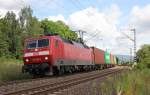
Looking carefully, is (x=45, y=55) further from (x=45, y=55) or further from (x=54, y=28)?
(x=54, y=28)

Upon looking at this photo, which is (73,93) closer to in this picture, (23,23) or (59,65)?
(59,65)

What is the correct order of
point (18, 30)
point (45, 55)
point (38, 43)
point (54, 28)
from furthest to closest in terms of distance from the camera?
point (54, 28) → point (18, 30) → point (38, 43) → point (45, 55)

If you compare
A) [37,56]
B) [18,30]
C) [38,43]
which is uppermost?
[18,30]

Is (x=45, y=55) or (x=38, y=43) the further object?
(x=38, y=43)

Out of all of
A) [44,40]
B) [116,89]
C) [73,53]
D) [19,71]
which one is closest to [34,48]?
[44,40]

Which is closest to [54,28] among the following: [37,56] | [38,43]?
[38,43]

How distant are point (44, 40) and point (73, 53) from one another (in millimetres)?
6860

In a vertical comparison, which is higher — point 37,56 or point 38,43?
point 38,43

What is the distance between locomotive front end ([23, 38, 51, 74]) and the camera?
27031 millimetres

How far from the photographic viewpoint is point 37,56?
1077 inches

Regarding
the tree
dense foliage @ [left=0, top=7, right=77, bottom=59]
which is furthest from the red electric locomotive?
the tree

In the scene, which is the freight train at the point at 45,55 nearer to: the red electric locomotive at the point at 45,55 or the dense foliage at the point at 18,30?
the red electric locomotive at the point at 45,55

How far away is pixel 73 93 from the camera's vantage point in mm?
15656

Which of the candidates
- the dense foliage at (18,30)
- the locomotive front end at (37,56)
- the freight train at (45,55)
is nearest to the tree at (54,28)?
the dense foliage at (18,30)
